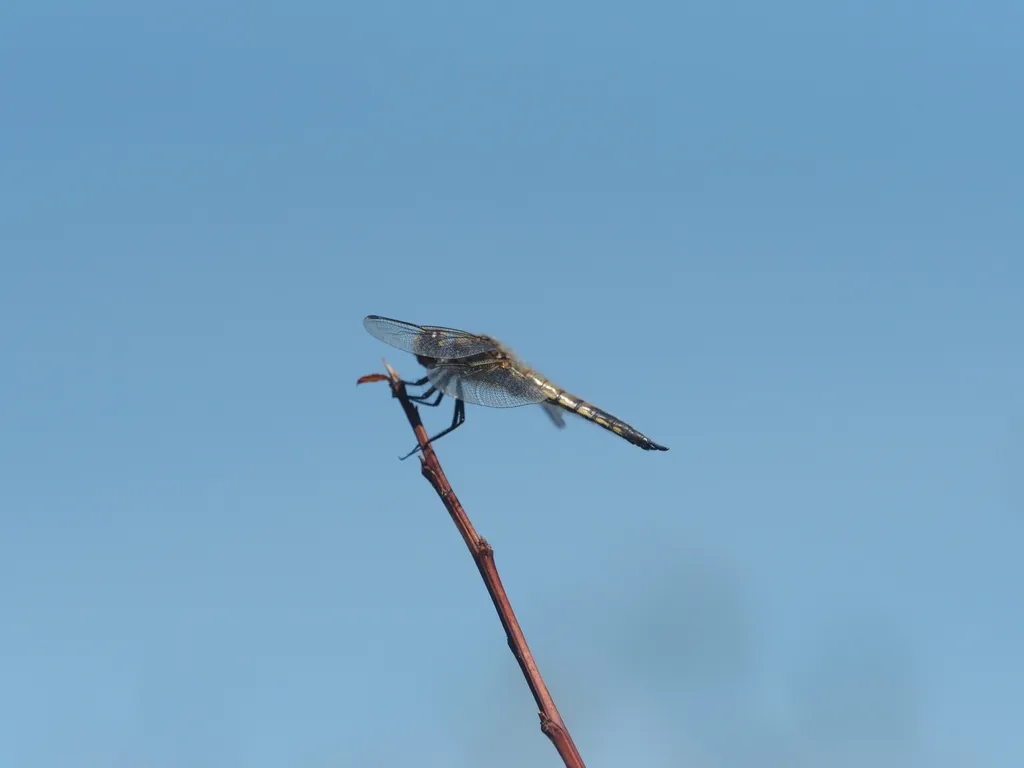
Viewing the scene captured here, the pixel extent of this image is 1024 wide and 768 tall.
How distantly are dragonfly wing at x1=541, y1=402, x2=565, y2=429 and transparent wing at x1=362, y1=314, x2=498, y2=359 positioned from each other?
2.89 ft

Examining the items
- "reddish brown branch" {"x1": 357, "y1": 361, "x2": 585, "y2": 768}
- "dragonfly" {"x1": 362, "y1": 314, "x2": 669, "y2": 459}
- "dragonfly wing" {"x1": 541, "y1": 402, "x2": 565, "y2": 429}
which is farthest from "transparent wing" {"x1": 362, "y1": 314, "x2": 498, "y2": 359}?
"reddish brown branch" {"x1": 357, "y1": 361, "x2": 585, "y2": 768}

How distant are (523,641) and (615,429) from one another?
6.92m

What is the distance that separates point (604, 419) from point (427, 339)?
2.02 metres

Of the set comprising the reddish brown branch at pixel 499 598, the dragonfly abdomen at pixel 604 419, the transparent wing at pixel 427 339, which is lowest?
the reddish brown branch at pixel 499 598

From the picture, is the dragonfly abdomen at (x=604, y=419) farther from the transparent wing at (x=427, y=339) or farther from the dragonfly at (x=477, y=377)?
the transparent wing at (x=427, y=339)

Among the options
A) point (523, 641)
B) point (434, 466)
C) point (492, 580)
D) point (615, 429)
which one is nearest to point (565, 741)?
point (523, 641)

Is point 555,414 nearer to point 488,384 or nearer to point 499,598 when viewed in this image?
point 488,384

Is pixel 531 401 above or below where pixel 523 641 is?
above

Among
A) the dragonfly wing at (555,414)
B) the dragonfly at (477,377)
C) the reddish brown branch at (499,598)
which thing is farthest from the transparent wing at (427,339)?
the reddish brown branch at (499,598)

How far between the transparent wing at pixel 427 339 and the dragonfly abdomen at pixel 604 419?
0.99m

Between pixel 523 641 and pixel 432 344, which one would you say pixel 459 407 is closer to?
pixel 432 344

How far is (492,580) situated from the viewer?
426 centimetres

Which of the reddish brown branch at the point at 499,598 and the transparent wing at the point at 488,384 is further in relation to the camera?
the transparent wing at the point at 488,384

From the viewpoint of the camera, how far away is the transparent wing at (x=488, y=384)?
10195 mm
